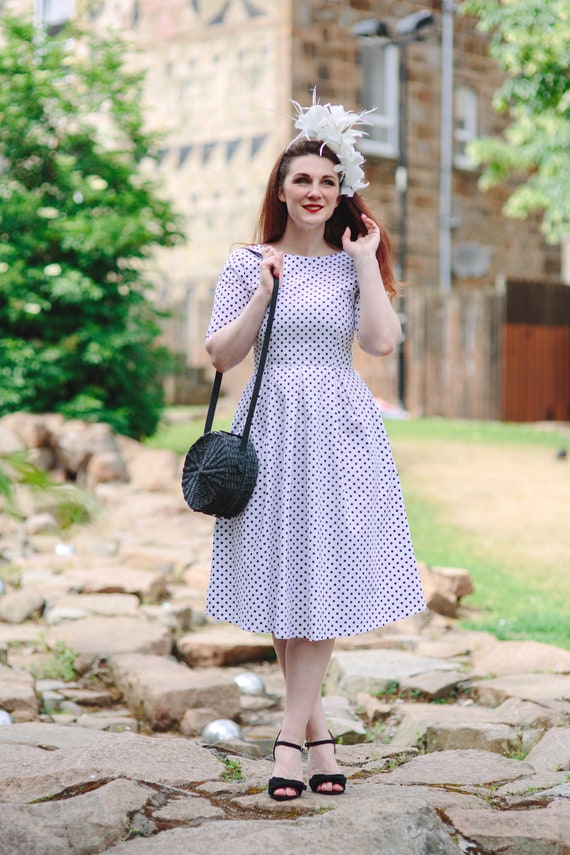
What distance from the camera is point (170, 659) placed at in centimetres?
534

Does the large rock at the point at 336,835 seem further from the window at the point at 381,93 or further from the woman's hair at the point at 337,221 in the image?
the window at the point at 381,93

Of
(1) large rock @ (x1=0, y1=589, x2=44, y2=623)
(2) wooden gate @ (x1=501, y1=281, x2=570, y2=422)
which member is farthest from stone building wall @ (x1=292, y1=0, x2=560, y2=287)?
(1) large rock @ (x1=0, y1=589, x2=44, y2=623)

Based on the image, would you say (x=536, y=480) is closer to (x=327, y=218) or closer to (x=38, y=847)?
(x=327, y=218)

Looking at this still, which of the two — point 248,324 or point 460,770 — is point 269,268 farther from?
point 460,770

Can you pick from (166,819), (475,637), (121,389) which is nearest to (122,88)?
(121,389)

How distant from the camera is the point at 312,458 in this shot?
3176mm

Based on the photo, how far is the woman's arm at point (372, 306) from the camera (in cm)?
328

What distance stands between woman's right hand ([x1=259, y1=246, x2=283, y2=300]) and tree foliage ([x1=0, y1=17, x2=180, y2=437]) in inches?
298

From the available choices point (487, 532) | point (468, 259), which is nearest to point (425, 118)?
point (468, 259)

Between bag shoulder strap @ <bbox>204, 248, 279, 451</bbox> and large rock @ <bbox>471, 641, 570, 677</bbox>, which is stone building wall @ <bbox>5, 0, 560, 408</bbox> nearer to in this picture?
large rock @ <bbox>471, 641, 570, 677</bbox>

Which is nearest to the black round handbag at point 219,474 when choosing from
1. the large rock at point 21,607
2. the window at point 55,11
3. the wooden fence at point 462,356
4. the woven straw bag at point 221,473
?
the woven straw bag at point 221,473

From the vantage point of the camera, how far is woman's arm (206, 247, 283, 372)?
10.6ft

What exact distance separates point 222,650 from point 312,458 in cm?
269

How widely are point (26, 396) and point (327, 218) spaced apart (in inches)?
303
